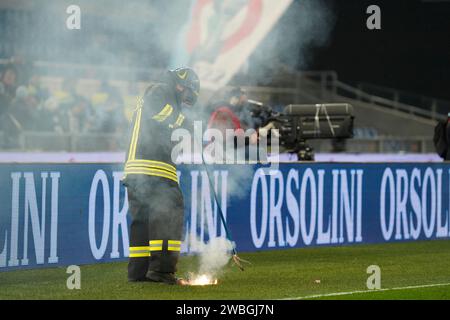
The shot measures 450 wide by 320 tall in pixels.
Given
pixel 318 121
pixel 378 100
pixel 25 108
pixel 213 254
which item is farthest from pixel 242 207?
pixel 378 100

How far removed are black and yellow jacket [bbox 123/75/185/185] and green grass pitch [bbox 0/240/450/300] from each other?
1.12m

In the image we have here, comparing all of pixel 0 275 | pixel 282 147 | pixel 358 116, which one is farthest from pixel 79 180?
pixel 358 116

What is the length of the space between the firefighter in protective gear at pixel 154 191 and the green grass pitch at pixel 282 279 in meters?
0.27

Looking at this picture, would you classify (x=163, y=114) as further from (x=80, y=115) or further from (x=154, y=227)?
(x=80, y=115)

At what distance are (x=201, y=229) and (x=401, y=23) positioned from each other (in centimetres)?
1532

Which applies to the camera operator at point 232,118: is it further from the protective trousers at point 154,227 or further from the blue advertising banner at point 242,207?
the protective trousers at point 154,227

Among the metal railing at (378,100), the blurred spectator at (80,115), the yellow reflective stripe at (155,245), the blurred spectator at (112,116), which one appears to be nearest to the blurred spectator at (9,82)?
the blurred spectator at (80,115)

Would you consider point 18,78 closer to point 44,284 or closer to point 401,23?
point 44,284

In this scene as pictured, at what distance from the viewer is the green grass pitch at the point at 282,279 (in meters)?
9.84

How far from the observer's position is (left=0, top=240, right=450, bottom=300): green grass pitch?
984cm

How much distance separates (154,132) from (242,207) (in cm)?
430

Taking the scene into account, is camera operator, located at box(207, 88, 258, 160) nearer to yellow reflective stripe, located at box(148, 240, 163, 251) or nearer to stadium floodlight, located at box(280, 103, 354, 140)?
stadium floodlight, located at box(280, 103, 354, 140)

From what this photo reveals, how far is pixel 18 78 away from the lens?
18484 mm

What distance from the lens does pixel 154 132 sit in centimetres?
1055
